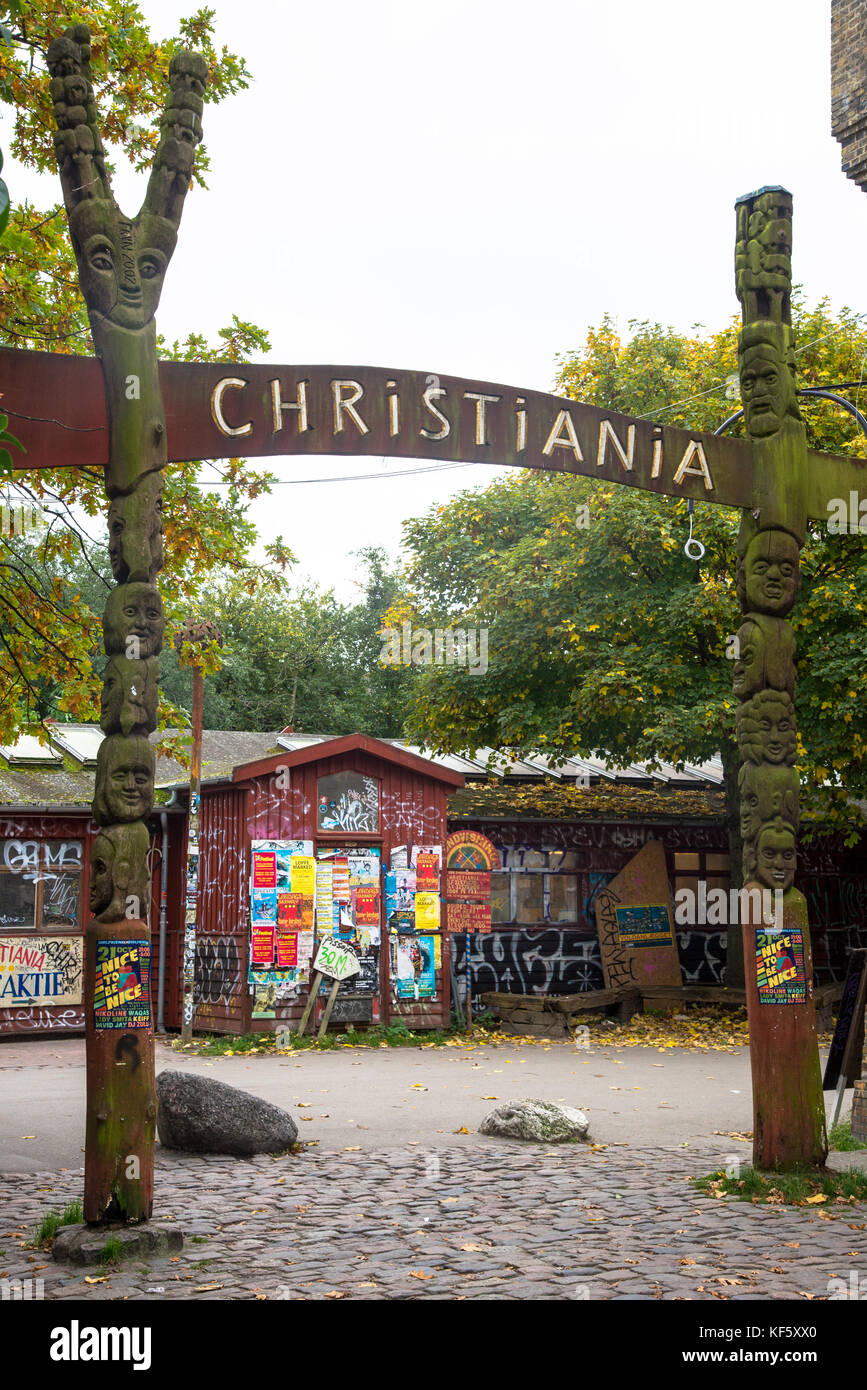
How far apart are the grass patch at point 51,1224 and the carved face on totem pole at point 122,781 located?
2.09 meters

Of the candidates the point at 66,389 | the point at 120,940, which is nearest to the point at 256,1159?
the point at 120,940

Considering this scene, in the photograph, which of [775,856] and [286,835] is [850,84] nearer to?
[286,835]

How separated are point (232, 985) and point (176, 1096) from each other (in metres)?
8.19

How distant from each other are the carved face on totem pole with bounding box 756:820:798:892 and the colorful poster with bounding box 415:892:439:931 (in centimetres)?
1082

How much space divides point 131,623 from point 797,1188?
512 cm

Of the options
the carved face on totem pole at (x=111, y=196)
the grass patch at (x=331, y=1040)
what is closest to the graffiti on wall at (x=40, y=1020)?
the grass patch at (x=331, y=1040)

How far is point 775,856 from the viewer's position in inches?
335

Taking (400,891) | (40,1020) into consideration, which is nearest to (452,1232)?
(400,891)

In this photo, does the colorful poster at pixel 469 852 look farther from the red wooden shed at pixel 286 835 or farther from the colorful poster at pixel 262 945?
the colorful poster at pixel 262 945

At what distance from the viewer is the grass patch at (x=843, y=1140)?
961 cm

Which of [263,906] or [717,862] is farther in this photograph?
[717,862]

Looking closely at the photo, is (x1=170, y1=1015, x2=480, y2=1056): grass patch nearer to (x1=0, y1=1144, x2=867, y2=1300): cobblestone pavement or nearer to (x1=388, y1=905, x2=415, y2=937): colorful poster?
(x1=388, y1=905, x2=415, y2=937): colorful poster

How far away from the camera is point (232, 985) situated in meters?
17.8

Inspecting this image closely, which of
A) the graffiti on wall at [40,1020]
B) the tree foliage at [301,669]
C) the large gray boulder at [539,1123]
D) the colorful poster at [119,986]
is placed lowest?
the graffiti on wall at [40,1020]
